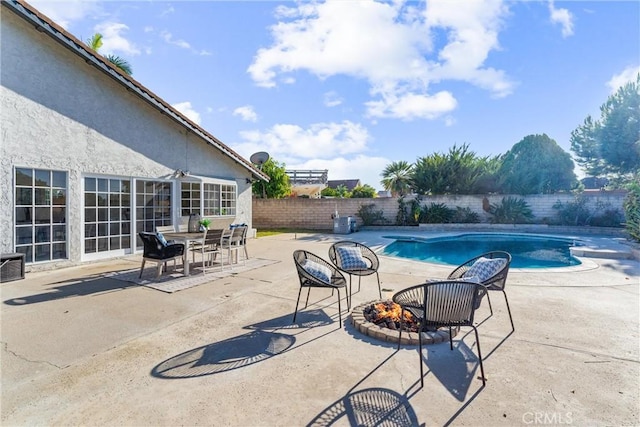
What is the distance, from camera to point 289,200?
→ 22.7 meters

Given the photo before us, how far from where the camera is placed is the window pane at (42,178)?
8000mm

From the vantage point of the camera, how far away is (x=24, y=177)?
7.74m

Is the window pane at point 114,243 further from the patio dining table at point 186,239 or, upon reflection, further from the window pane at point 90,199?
the patio dining table at point 186,239

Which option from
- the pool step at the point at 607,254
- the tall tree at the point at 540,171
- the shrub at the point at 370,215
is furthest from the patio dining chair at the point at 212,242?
the tall tree at the point at 540,171

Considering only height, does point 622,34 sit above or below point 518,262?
above

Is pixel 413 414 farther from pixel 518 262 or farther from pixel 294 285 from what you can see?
pixel 518 262

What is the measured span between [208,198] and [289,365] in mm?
10810

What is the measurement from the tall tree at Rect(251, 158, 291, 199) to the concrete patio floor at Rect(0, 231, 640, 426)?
18896mm

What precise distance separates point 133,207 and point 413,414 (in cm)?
1032

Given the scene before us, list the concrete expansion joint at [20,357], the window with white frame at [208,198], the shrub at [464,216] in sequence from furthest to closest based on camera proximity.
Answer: the shrub at [464,216] < the window with white frame at [208,198] < the concrete expansion joint at [20,357]

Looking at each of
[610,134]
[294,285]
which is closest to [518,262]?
[294,285]

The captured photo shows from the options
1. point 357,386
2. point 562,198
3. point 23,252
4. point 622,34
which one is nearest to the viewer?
point 357,386

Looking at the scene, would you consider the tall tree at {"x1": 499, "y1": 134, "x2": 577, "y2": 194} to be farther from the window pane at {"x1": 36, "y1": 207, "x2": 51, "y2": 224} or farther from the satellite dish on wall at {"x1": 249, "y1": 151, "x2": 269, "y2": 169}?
the window pane at {"x1": 36, "y1": 207, "x2": 51, "y2": 224}

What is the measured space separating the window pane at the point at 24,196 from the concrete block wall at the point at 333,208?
15489 millimetres
